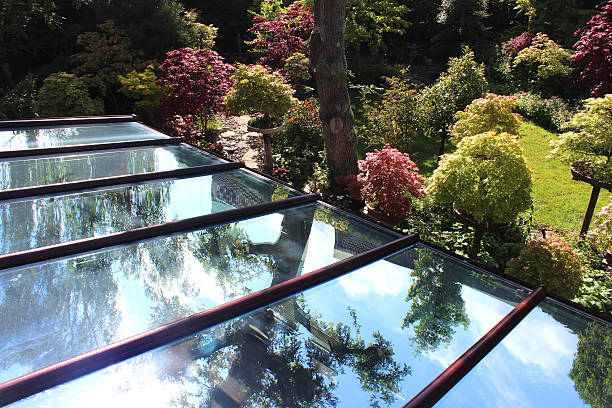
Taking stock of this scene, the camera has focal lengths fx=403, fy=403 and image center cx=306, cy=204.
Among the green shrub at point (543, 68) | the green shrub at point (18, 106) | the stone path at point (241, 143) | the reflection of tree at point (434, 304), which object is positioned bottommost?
the stone path at point (241, 143)

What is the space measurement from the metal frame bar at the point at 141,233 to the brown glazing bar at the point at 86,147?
2274 millimetres

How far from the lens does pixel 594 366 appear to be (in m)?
1.72

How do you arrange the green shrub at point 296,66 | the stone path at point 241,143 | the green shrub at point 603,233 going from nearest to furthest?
the green shrub at point 603,233
the stone path at point 241,143
the green shrub at point 296,66

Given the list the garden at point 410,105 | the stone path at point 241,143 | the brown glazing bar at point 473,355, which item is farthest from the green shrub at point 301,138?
the brown glazing bar at point 473,355

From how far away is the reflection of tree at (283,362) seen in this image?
1417 mm

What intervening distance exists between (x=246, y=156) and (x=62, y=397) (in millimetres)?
8362

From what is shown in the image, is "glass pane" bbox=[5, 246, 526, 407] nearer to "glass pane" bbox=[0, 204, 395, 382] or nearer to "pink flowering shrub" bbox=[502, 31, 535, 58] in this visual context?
"glass pane" bbox=[0, 204, 395, 382]

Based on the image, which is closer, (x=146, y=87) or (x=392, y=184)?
(x=392, y=184)

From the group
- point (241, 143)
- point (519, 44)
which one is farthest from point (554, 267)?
point (519, 44)

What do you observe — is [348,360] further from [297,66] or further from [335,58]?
[297,66]

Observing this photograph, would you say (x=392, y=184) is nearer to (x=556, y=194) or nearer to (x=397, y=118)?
(x=397, y=118)

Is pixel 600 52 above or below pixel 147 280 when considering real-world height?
above

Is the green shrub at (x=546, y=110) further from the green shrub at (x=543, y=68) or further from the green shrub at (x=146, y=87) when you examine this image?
the green shrub at (x=146, y=87)

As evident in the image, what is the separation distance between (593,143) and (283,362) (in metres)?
5.32
